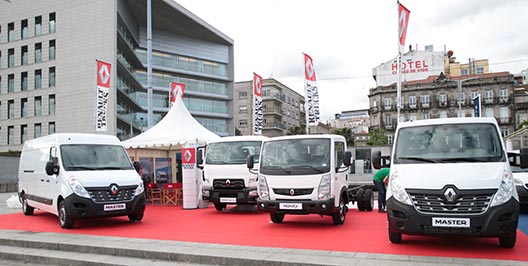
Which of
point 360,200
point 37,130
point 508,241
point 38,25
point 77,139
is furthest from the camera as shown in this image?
point 38,25

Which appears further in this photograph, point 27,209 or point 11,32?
point 11,32

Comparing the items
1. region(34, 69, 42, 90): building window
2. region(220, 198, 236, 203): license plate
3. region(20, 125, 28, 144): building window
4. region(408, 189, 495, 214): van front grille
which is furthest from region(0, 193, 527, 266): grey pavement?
region(20, 125, 28, 144): building window

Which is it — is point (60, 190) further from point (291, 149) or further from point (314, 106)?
point (314, 106)

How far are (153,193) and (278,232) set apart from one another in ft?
28.2

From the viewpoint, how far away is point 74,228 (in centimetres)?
1070

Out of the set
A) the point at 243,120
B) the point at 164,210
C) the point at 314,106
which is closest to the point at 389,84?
the point at 243,120

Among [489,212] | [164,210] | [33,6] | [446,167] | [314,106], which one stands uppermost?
[33,6]

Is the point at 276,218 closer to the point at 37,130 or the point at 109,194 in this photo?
the point at 109,194

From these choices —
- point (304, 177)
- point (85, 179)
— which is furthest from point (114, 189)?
point (304, 177)

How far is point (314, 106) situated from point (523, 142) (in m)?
11.7

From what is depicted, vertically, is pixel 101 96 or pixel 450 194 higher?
pixel 101 96

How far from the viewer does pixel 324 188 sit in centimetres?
961

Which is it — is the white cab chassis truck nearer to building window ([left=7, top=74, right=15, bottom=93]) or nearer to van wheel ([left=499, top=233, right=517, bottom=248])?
van wheel ([left=499, top=233, right=517, bottom=248])

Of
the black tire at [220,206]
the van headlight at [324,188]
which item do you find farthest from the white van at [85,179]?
the van headlight at [324,188]
